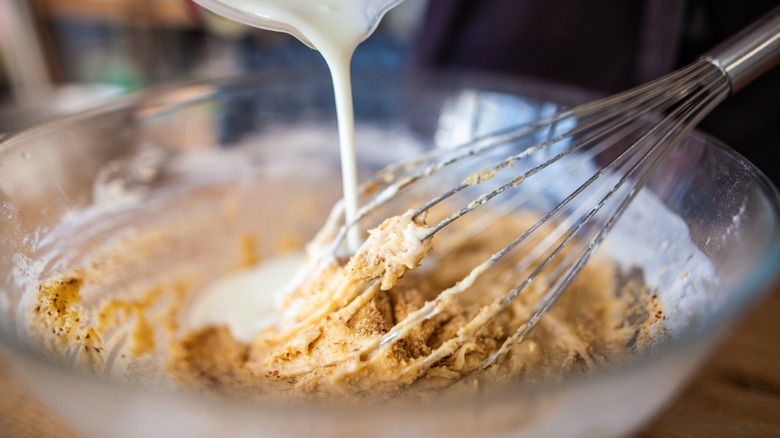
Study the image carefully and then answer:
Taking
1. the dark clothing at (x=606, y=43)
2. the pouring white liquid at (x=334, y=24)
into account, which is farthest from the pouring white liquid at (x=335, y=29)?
the dark clothing at (x=606, y=43)

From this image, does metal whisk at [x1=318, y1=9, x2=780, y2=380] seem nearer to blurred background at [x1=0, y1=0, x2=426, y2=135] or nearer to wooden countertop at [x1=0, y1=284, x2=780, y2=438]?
wooden countertop at [x1=0, y1=284, x2=780, y2=438]

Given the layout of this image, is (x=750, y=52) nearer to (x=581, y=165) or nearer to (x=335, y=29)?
(x=581, y=165)

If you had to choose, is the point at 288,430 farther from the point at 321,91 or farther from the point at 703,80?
the point at 321,91

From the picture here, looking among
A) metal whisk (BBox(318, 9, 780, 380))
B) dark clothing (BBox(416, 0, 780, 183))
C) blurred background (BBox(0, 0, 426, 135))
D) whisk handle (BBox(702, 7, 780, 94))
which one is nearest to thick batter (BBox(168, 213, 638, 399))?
metal whisk (BBox(318, 9, 780, 380))

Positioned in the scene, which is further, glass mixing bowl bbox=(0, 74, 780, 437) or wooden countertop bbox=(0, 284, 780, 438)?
wooden countertop bbox=(0, 284, 780, 438)

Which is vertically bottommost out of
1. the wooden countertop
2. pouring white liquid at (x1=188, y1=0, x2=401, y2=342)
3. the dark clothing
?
the wooden countertop

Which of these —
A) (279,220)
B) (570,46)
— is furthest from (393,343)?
(570,46)

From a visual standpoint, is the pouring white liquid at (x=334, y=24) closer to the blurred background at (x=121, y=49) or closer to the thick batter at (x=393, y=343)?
the thick batter at (x=393, y=343)
